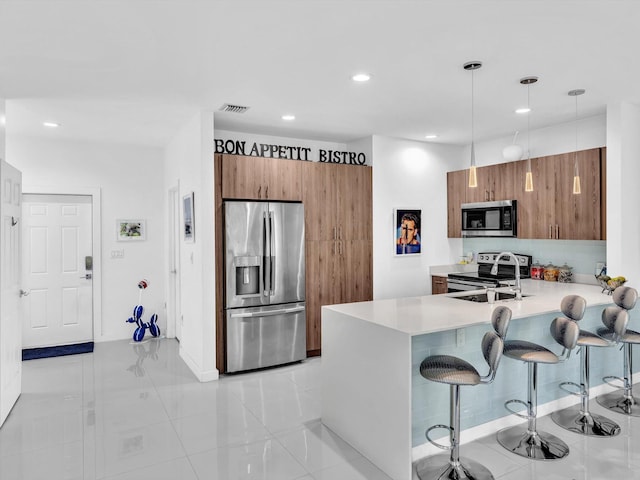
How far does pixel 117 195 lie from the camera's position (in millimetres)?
6082

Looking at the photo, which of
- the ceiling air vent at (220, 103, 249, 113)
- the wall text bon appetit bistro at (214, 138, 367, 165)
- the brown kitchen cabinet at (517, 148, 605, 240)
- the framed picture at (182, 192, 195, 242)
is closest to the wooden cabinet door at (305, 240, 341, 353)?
the wall text bon appetit bistro at (214, 138, 367, 165)

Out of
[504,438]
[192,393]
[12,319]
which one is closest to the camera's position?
[504,438]

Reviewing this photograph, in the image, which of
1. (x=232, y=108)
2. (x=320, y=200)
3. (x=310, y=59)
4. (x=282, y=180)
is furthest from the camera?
(x=320, y=200)

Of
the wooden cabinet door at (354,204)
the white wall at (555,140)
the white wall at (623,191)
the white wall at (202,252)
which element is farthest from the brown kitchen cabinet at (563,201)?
the white wall at (202,252)

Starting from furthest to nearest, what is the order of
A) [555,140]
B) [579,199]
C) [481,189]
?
[481,189], [555,140], [579,199]

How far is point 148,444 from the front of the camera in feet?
10.2

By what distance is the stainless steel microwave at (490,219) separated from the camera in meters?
5.25

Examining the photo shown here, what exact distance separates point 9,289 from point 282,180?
9.06 ft

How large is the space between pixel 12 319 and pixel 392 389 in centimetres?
326

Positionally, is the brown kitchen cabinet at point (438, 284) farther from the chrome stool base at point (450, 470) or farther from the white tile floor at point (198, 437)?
the chrome stool base at point (450, 470)

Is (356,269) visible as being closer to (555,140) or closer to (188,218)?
(188,218)

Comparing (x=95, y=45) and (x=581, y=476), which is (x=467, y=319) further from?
(x=95, y=45)

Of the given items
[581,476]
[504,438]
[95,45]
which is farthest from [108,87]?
[581,476]

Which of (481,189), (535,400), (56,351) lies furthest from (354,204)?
(56,351)
